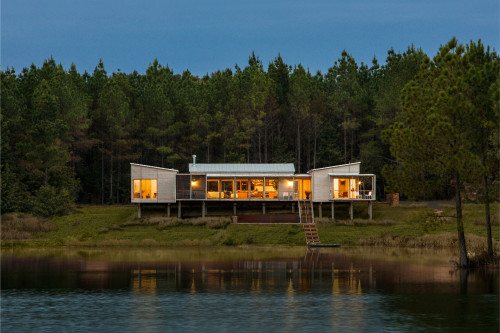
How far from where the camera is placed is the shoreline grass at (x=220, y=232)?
55.1 m

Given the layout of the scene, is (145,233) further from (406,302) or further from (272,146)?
(272,146)

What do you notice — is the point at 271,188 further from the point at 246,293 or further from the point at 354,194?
the point at 246,293

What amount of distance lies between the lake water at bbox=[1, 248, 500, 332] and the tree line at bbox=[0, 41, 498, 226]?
103 feet

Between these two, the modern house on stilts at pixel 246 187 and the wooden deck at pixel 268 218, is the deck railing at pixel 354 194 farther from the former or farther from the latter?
the wooden deck at pixel 268 218

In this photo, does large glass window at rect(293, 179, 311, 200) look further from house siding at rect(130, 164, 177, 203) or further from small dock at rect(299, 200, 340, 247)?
house siding at rect(130, 164, 177, 203)

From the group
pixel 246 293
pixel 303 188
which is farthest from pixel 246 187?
pixel 246 293

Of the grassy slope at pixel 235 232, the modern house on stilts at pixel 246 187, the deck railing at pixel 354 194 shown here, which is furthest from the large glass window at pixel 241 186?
the deck railing at pixel 354 194

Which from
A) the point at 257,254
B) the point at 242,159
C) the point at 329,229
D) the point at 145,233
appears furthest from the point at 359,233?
the point at 242,159

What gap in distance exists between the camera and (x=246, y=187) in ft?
232

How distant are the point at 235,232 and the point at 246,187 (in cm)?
1222

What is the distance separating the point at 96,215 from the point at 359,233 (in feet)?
90.3

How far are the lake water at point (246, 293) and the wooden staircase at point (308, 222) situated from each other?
817 cm

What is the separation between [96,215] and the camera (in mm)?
69250

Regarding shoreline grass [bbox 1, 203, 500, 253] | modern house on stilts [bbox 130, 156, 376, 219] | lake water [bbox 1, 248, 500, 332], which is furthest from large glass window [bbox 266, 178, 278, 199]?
lake water [bbox 1, 248, 500, 332]
